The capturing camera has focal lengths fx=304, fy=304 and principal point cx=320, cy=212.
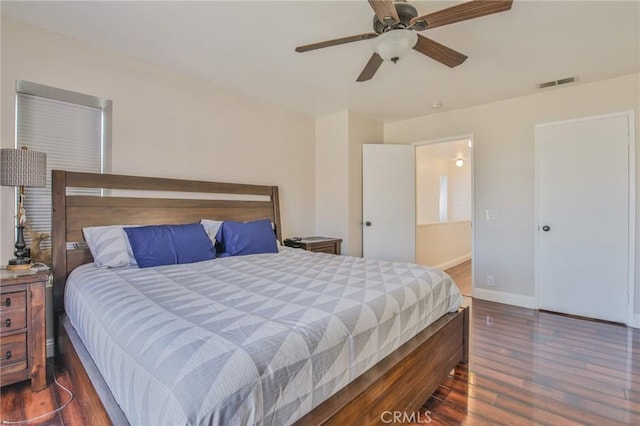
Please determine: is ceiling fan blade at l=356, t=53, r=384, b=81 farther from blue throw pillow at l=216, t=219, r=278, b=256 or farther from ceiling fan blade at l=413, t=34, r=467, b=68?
blue throw pillow at l=216, t=219, r=278, b=256

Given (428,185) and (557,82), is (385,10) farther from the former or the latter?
(428,185)

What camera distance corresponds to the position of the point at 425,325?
1.87 m

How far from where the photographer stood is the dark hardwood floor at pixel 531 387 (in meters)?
1.72

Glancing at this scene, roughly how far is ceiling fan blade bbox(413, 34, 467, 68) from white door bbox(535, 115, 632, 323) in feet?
7.12

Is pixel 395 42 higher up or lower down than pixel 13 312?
higher up

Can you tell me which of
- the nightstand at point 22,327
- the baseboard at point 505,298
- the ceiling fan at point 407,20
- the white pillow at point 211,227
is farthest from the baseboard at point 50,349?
the baseboard at point 505,298

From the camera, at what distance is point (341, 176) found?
4.24m

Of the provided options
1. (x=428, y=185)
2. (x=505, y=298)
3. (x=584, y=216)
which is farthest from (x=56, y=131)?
(x=428, y=185)

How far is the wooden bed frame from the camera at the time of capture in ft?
4.03

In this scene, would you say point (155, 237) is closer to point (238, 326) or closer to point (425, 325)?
point (238, 326)

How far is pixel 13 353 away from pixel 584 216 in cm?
511

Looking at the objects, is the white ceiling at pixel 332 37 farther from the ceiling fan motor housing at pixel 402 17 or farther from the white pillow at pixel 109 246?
Answer: the white pillow at pixel 109 246

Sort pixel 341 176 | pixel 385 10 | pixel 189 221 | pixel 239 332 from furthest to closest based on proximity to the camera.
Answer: pixel 341 176 → pixel 189 221 → pixel 385 10 → pixel 239 332

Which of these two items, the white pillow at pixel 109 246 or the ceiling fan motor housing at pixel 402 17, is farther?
the white pillow at pixel 109 246
